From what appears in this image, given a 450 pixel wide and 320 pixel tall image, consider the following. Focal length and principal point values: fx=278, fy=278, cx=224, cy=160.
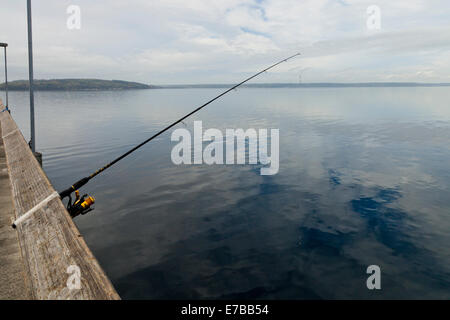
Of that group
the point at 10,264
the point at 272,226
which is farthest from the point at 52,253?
the point at 272,226

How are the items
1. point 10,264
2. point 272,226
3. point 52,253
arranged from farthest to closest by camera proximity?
point 272,226
point 10,264
point 52,253

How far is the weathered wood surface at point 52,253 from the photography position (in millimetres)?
2740

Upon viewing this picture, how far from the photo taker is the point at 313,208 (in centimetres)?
1117

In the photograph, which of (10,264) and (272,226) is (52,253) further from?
(272,226)

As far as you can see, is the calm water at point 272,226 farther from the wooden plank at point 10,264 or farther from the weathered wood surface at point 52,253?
the weathered wood surface at point 52,253

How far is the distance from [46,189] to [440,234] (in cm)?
1131

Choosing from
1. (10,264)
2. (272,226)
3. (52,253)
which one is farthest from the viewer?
(272,226)

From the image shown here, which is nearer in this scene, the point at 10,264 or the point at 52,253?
Answer: the point at 52,253

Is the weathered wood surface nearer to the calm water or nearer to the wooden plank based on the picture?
the wooden plank

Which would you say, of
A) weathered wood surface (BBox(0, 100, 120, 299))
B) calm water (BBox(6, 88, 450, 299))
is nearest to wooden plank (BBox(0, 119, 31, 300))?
weathered wood surface (BBox(0, 100, 120, 299))

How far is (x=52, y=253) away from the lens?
3.34 meters

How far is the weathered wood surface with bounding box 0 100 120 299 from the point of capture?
2740 mm

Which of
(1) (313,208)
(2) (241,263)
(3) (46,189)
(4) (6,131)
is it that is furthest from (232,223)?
(4) (6,131)

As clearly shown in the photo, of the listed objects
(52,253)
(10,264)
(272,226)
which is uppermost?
(52,253)
